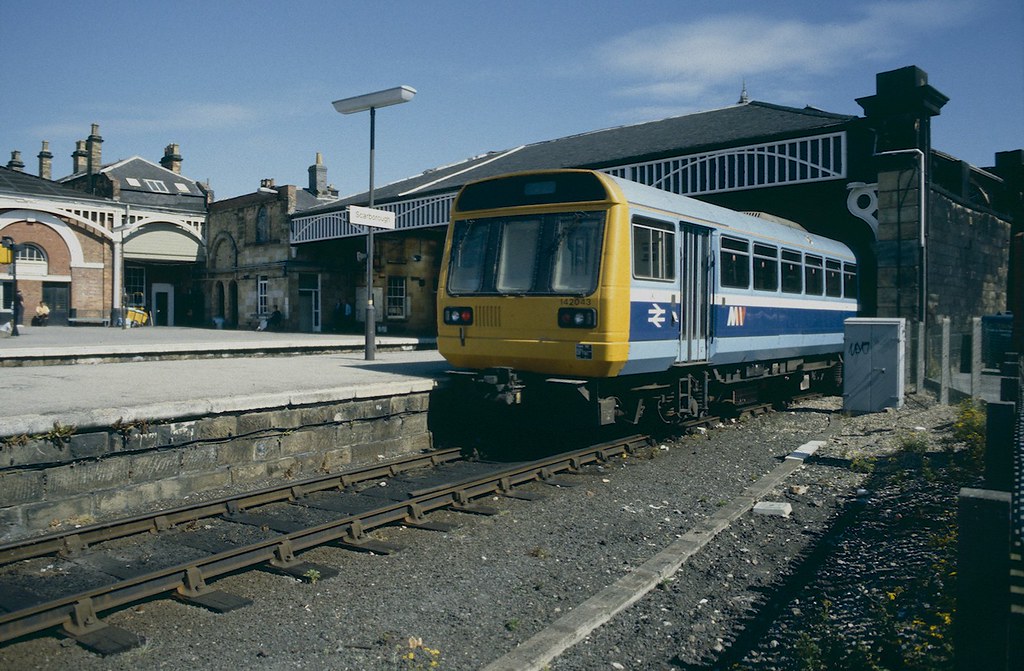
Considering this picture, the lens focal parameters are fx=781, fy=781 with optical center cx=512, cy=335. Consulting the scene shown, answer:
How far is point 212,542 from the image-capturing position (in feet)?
19.0

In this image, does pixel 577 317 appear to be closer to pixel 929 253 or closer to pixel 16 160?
pixel 929 253

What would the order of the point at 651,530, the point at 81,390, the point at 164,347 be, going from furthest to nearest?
1. the point at 164,347
2. the point at 81,390
3. the point at 651,530

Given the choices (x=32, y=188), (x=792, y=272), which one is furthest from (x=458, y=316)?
(x=32, y=188)

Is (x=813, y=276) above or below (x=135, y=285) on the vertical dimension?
below

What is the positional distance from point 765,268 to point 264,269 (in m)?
26.6

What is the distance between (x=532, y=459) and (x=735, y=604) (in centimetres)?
445

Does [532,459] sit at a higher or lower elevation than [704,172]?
lower

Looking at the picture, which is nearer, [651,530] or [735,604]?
[735,604]

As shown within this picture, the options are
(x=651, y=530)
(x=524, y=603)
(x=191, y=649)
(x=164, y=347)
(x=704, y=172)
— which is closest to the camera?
(x=191, y=649)

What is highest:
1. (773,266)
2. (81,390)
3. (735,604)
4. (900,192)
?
(900,192)

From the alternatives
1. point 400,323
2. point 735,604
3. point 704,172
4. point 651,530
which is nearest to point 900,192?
point 704,172

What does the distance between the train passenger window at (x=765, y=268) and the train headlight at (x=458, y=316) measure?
4.50 m

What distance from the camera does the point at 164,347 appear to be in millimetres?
15273

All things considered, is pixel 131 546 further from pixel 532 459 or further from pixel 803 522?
pixel 803 522
